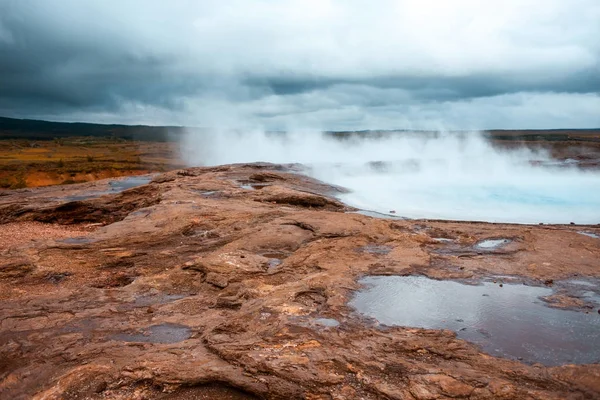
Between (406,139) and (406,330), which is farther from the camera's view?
(406,139)

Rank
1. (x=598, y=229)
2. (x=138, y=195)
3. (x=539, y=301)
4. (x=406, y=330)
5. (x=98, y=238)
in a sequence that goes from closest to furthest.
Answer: (x=406, y=330), (x=539, y=301), (x=98, y=238), (x=598, y=229), (x=138, y=195)

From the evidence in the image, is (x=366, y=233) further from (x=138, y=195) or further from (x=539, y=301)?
(x=138, y=195)

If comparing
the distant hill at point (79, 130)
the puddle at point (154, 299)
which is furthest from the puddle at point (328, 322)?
the distant hill at point (79, 130)

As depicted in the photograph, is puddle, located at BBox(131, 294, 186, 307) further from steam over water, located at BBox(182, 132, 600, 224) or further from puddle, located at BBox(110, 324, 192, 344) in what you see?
steam over water, located at BBox(182, 132, 600, 224)

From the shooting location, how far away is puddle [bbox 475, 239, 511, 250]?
9.22 metres

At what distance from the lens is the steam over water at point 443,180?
1659cm

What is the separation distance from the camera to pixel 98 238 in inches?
377

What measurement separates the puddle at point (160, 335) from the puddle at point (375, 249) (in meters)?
4.32

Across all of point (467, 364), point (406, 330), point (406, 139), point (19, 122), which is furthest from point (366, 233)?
point (19, 122)

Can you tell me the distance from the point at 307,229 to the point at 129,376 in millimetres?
6300

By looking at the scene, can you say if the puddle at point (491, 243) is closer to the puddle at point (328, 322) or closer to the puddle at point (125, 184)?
the puddle at point (328, 322)

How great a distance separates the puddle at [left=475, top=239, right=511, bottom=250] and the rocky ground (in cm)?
21

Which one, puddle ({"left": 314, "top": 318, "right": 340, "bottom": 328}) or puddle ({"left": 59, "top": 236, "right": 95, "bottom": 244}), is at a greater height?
puddle ({"left": 59, "top": 236, "right": 95, "bottom": 244})

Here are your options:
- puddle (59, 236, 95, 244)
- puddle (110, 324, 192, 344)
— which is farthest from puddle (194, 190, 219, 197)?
puddle (110, 324, 192, 344)
